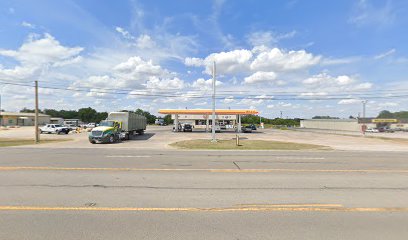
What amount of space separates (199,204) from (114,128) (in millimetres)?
23322

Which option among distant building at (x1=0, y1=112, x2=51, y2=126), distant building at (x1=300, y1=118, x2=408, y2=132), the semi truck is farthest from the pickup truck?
distant building at (x1=300, y1=118, x2=408, y2=132)

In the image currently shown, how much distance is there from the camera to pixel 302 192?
307 inches

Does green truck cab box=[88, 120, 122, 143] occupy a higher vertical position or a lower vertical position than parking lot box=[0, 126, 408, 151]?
higher

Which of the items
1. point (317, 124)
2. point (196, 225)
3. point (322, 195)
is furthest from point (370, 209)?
point (317, 124)

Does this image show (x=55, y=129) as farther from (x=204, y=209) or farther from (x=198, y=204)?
(x=204, y=209)

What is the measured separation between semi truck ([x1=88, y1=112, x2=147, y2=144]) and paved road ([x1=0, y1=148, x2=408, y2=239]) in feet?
50.9

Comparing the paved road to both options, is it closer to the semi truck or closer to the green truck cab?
the green truck cab

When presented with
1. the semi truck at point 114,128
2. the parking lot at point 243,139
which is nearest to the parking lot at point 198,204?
the parking lot at point 243,139

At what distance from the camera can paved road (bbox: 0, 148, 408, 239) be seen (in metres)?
4.97

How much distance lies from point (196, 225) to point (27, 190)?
16.6 ft

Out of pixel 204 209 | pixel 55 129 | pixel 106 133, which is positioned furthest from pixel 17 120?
pixel 204 209

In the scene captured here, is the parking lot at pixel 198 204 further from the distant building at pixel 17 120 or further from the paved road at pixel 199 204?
the distant building at pixel 17 120

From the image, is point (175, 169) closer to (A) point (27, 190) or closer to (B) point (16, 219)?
(A) point (27, 190)

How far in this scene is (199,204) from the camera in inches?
258
